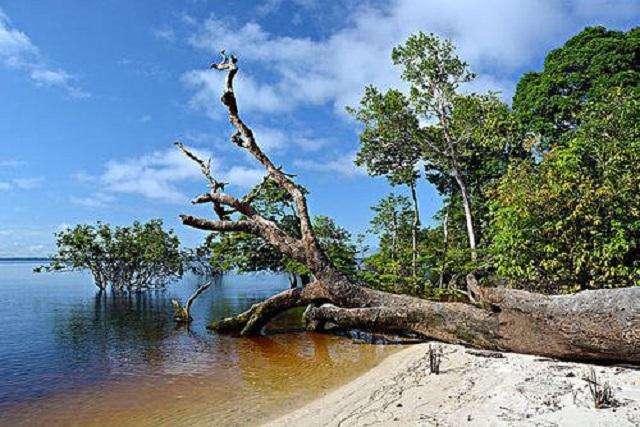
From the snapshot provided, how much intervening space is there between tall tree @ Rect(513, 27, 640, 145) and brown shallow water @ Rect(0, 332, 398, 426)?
1965 cm

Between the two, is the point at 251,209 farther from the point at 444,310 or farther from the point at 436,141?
the point at 436,141

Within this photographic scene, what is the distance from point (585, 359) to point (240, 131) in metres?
11.0

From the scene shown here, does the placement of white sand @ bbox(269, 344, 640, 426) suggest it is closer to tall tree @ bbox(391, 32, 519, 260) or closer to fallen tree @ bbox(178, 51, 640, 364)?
fallen tree @ bbox(178, 51, 640, 364)

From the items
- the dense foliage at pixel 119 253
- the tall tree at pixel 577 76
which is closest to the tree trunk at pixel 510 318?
the tall tree at pixel 577 76

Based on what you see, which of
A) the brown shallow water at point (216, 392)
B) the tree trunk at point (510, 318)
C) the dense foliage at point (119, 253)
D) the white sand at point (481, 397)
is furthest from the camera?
the dense foliage at point (119, 253)

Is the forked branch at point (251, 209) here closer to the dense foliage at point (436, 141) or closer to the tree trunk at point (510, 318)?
the tree trunk at point (510, 318)

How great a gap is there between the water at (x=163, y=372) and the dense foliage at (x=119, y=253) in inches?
840

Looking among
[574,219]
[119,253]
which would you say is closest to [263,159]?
[574,219]

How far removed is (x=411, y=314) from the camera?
11.0 m

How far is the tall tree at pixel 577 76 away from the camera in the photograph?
2536 centimetres

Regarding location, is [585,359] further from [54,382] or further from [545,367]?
[54,382]

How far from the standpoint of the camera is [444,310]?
34.7ft

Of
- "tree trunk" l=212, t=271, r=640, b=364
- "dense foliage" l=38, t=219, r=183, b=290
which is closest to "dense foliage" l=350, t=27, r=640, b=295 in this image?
"tree trunk" l=212, t=271, r=640, b=364

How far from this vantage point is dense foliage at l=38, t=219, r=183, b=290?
133 feet
